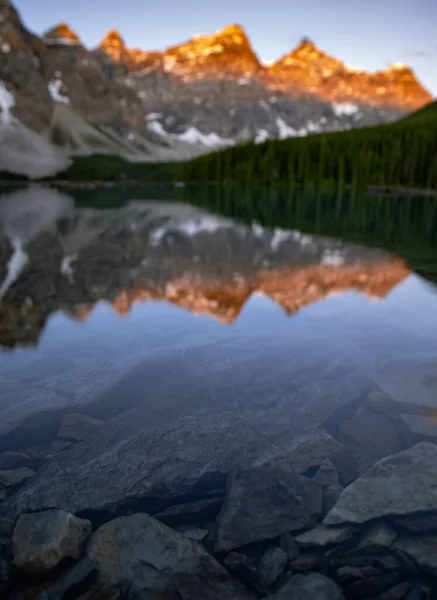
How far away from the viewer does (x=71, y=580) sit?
5102mm

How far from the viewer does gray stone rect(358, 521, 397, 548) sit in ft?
18.6

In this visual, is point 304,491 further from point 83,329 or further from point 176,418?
point 83,329

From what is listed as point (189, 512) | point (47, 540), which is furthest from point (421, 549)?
point (47, 540)

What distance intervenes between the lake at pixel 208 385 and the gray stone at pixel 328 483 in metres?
0.08

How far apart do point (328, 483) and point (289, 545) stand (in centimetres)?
126

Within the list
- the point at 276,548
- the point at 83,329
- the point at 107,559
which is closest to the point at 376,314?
the point at 83,329

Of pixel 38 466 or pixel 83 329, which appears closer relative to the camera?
pixel 38 466

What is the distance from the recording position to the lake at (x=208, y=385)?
6.65 meters

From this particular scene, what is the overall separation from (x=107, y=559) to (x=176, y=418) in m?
3.17

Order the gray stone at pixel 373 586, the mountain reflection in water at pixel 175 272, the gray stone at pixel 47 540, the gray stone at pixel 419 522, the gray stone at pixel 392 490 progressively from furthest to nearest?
the mountain reflection in water at pixel 175 272
the gray stone at pixel 392 490
the gray stone at pixel 419 522
the gray stone at pixel 47 540
the gray stone at pixel 373 586

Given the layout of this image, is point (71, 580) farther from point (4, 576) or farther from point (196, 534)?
point (196, 534)

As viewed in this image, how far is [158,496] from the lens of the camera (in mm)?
6539

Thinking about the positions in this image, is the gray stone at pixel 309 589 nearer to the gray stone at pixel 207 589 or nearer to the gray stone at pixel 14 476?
the gray stone at pixel 207 589

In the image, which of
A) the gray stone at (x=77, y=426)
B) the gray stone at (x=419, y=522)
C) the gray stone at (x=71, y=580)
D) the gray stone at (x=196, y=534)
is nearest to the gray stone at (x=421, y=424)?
the gray stone at (x=419, y=522)
